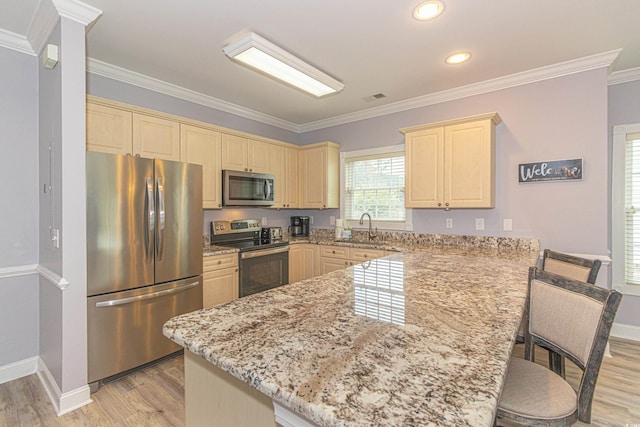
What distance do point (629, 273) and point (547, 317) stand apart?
2769 mm

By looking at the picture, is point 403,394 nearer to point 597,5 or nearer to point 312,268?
point 597,5

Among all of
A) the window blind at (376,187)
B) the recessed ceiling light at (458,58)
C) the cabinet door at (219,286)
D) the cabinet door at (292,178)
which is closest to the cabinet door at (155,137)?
the cabinet door at (219,286)

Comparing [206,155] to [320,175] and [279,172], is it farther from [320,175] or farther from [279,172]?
[320,175]

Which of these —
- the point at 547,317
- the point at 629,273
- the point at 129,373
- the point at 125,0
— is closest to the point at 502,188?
the point at 629,273

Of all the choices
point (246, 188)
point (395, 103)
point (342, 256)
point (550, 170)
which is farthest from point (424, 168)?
point (246, 188)

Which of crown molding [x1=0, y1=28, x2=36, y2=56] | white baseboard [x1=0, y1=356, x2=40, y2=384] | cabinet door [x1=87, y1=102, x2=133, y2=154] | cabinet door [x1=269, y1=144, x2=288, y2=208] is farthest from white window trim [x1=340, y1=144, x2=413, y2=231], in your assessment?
white baseboard [x1=0, y1=356, x2=40, y2=384]

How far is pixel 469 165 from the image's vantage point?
3.16 m

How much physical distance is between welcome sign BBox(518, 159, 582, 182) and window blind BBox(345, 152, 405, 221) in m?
1.36

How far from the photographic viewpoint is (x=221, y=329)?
1.02 meters

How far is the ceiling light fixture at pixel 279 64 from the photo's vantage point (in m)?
2.34

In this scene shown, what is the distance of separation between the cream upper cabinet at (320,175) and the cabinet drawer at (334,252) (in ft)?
2.31

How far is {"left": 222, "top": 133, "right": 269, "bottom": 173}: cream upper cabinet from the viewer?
360 centimetres

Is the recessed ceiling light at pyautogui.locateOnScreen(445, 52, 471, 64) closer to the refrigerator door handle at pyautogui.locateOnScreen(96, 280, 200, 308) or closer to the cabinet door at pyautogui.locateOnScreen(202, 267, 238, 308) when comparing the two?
the cabinet door at pyautogui.locateOnScreen(202, 267, 238, 308)

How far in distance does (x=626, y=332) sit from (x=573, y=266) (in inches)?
83.9
